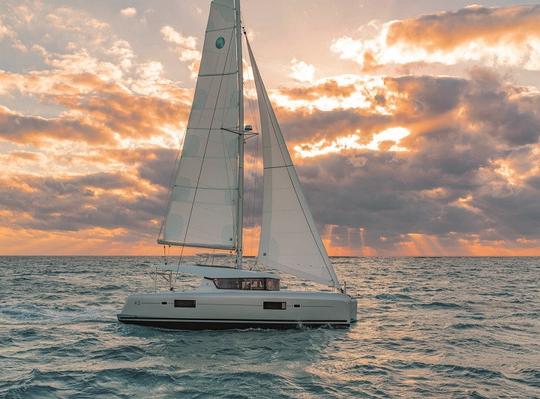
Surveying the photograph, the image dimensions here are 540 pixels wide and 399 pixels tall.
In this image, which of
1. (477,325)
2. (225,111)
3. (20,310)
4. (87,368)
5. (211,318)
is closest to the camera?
(87,368)

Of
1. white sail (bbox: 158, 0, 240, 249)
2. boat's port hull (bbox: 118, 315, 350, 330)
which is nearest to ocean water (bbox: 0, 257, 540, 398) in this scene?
boat's port hull (bbox: 118, 315, 350, 330)

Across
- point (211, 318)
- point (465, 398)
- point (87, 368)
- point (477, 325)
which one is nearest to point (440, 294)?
point (477, 325)

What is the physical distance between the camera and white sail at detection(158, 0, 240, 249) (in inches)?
851

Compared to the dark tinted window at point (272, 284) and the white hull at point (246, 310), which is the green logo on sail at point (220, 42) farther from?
the white hull at point (246, 310)

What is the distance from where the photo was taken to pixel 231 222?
21.5m

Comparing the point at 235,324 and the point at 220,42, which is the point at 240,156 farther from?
the point at 235,324

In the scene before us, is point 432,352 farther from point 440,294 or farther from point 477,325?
point 440,294

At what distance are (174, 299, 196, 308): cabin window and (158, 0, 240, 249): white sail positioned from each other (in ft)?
8.93

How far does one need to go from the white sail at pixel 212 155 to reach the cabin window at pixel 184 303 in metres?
2.72

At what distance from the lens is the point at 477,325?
24.7m

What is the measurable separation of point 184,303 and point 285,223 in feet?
17.8

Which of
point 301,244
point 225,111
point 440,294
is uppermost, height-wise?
point 225,111

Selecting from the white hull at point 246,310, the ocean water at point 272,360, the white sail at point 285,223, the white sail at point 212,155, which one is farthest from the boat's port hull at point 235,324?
the white sail at point 212,155

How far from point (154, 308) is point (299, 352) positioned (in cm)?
674
